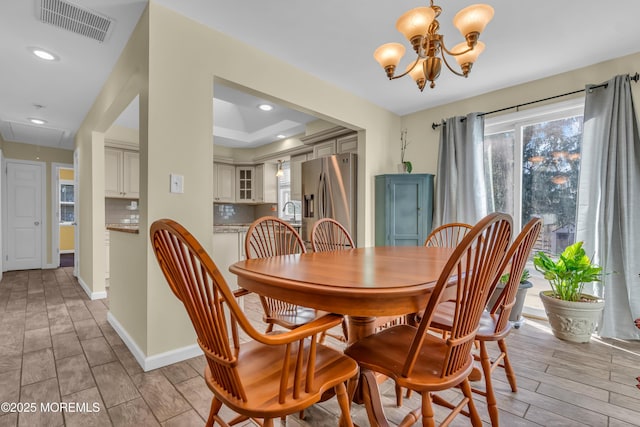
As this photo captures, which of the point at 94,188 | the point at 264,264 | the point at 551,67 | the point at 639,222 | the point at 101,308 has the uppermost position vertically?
the point at 551,67

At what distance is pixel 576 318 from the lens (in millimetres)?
2465

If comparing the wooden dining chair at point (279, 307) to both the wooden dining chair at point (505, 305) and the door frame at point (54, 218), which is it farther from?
the door frame at point (54, 218)

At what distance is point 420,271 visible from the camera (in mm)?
1277

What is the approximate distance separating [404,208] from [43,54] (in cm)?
380

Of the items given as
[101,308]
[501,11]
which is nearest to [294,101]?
[501,11]

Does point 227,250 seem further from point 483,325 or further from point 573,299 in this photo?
point 573,299

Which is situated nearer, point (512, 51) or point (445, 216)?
point (512, 51)

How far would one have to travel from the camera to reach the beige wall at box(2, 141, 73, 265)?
219 inches

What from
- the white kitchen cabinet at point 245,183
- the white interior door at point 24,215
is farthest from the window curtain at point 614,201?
the white interior door at point 24,215

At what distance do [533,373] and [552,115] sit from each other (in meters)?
2.55

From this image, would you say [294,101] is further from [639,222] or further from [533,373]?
[639,222]

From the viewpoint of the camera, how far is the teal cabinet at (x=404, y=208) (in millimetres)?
3652

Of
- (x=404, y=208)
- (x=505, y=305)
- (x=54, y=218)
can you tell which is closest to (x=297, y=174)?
(x=404, y=208)

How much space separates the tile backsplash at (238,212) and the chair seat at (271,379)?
4.75m
